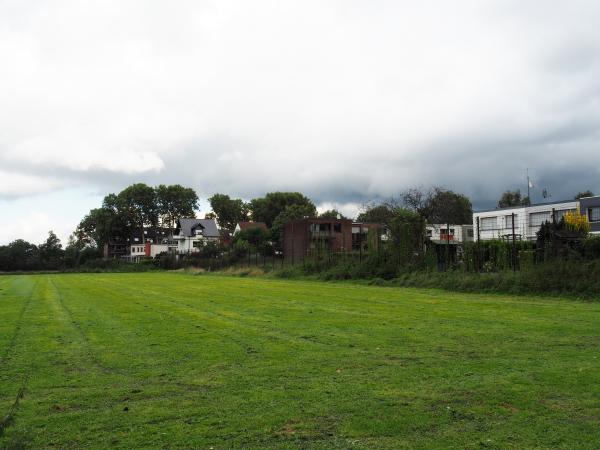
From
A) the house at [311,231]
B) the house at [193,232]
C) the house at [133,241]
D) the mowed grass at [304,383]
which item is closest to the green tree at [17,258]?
the house at [193,232]

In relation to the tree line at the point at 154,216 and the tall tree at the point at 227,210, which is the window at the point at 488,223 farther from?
the tall tree at the point at 227,210

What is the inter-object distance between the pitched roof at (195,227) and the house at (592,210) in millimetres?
82103

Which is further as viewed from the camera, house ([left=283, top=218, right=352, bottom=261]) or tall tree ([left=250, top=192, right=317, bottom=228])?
tall tree ([left=250, top=192, right=317, bottom=228])

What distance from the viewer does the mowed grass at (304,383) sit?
5.04 meters

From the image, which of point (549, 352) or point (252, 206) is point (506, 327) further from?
point (252, 206)

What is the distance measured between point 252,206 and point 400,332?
439 feet

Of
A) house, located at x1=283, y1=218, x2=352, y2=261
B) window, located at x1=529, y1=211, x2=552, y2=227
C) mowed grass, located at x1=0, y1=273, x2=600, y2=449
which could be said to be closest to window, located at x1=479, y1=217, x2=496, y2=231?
window, located at x1=529, y1=211, x2=552, y2=227

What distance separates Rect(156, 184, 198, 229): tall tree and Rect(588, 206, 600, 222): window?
10966 cm

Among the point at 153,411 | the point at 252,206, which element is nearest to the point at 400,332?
the point at 153,411

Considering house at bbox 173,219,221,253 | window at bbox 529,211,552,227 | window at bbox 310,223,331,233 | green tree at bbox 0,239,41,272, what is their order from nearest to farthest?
window at bbox 529,211,552,227 < window at bbox 310,223,331,233 < green tree at bbox 0,239,41,272 < house at bbox 173,219,221,253

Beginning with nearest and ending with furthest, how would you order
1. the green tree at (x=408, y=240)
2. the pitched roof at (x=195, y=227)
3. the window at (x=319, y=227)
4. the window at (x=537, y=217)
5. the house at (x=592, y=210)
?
1. the green tree at (x=408, y=240)
2. the house at (x=592, y=210)
3. the window at (x=537, y=217)
4. the window at (x=319, y=227)
5. the pitched roof at (x=195, y=227)

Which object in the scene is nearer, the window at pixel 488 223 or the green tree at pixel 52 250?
the window at pixel 488 223

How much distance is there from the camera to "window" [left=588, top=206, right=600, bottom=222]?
172 feet

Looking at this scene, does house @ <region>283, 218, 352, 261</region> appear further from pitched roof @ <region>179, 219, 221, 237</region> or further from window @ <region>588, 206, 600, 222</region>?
pitched roof @ <region>179, 219, 221, 237</region>
